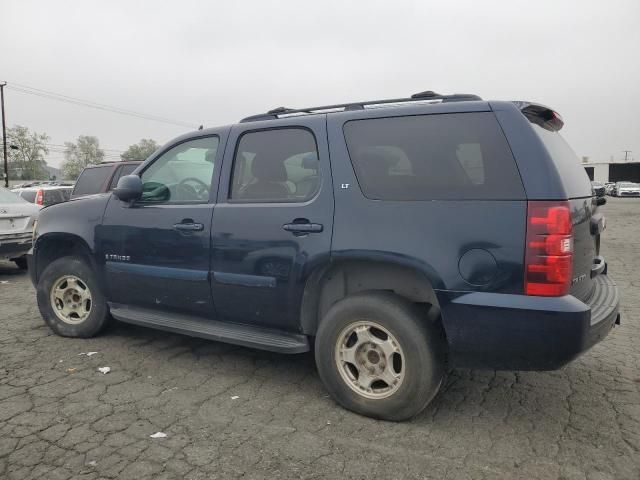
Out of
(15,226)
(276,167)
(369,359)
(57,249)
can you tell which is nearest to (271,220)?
(276,167)

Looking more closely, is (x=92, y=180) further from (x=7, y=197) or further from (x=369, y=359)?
(x=369, y=359)

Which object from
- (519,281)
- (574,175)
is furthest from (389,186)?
(574,175)

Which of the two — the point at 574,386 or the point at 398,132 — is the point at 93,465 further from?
the point at 574,386

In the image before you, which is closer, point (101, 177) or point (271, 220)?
point (271, 220)

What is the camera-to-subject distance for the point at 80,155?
77875mm

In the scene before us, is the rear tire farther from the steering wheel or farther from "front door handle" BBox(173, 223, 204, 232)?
the steering wheel

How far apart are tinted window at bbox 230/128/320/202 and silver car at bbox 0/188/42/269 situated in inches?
213

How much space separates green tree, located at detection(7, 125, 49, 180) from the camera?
2761 inches

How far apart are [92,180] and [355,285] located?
7.89 meters

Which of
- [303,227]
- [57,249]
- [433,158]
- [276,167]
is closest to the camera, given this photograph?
[433,158]

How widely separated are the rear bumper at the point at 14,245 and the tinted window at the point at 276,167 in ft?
18.6

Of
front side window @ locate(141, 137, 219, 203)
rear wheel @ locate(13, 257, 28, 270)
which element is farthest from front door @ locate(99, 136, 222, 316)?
rear wheel @ locate(13, 257, 28, 270)

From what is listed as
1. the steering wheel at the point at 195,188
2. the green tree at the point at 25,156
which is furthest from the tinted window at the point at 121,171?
the green tree at the point at 25,156

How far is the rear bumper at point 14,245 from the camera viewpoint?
7496 millimetres
